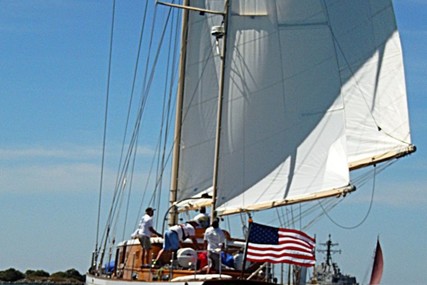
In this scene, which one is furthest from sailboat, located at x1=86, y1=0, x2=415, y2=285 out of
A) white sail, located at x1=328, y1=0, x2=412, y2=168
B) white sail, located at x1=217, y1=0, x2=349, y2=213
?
white sail, located at x1=328, y1=0, x2=412, y2=168

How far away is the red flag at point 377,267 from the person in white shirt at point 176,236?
16.8 feet

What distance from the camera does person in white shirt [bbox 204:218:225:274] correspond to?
34812mm

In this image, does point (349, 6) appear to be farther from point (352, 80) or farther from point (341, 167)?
point (341, 167)

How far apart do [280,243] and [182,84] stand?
945 centimetres

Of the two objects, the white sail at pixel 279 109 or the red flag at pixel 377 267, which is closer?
the red flag at pixel 377 267

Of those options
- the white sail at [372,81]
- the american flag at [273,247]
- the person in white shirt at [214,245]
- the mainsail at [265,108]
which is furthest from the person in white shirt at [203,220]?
the white sail at [372,81]

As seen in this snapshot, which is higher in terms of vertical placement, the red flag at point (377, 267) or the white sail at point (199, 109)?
the white sail at point (199, 109)

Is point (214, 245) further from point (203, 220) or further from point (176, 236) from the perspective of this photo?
point (203, 220)

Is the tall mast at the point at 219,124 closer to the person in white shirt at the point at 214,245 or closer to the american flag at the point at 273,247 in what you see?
the person in white shirt at the point at 214,245

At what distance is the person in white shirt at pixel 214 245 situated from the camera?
114 ft

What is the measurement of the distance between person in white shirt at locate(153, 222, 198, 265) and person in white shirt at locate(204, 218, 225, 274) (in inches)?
42.1

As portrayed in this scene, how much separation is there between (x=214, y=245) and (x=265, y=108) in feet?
16.7

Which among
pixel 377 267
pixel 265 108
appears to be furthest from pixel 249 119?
pixel 377 267

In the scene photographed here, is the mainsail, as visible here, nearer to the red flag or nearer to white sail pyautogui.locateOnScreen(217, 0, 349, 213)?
white sail pyautogui.locateOnScreen(217, 0, 349, 213)
